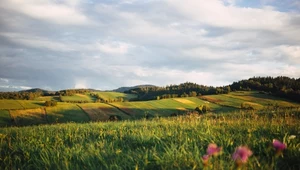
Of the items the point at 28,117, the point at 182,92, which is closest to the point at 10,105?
the point at 28,117

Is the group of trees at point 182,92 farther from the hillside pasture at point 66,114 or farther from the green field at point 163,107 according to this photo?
the hillside pasture at point 66,114

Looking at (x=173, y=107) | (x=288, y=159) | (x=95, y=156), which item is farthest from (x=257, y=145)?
(x=173, y=107)

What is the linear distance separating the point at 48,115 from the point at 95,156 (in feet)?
285

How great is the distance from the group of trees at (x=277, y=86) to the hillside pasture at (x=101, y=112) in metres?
79.4

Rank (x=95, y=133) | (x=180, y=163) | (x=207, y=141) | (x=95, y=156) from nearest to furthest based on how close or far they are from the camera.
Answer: (x=180, y=163), (x=95, y=156), (x=207, y=141), (x=95, y=133)

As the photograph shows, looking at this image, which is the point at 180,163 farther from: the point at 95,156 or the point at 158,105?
the point at 158,105

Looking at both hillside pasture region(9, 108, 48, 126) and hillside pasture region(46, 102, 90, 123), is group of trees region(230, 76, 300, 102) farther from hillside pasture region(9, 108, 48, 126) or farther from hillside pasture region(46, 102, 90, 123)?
hillside pasture region(9, 108, 48, 126)

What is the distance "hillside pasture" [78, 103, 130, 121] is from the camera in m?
86.9

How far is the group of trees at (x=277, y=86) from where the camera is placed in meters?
116

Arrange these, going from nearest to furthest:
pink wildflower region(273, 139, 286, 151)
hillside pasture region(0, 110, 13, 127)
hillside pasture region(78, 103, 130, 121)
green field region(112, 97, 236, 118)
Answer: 1. pink wildflower region(273, 139, 286, 151)
2. hillside pasture region(0, 110, 13, 127)
3. hillside pasture region(78, 103, 130, 121)
4. green field region(112, 97, 236, 118)

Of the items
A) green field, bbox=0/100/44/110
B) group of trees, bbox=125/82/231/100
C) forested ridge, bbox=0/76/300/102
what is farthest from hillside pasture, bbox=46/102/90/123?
group of trees, bbox=125/82/231/100

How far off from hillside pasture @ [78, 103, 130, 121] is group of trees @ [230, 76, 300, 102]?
7937cm

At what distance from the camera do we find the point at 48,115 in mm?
84812

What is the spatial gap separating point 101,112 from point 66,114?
12719 millimetres
